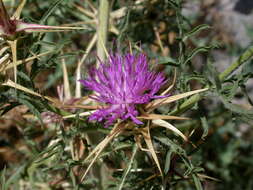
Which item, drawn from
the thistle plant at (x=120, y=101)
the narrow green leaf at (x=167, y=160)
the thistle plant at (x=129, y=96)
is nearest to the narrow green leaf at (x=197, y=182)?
the thistle plant at (x=120, y=101)

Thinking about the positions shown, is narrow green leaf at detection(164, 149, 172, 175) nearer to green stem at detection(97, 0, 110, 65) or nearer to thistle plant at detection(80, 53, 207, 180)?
thistle plant at detection(80, 53, 207, 180)

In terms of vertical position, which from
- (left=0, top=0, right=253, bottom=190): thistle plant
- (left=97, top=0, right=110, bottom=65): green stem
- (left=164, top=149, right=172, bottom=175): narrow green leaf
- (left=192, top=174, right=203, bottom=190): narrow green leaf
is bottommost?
(left=192, top=174, right=203, bottom=190): narrow green leaf

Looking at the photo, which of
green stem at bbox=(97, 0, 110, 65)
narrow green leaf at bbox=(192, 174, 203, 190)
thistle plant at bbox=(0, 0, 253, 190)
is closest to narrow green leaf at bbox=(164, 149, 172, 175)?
thistle plant at bbox=(0, 0, 253, 190)

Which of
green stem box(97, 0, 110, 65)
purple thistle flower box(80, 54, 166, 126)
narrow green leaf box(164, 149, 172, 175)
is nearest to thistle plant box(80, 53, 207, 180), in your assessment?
purple thistle flower box(80, 54, 166, 126)

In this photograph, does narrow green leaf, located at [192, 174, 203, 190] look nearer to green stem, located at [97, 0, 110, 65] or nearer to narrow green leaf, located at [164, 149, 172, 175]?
narrow green leaf, located at [164, 149, 172, 175]

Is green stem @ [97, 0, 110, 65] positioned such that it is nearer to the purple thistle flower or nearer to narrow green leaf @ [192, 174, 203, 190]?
the purple thistle flower

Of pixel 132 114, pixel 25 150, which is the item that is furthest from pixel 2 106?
pixel 25 150

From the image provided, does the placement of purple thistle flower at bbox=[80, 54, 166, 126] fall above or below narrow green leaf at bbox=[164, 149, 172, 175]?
above

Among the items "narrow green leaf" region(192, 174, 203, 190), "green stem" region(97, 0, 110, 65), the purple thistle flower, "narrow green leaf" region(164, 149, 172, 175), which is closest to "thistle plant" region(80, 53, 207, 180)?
the purple thistle flower

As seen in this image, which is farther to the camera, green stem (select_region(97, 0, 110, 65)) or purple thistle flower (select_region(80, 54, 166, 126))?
green stem (select_region(97, 0, 110, 65))

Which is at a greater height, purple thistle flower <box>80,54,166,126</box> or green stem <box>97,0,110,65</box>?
green stem <box>97,0,110,65</box>
